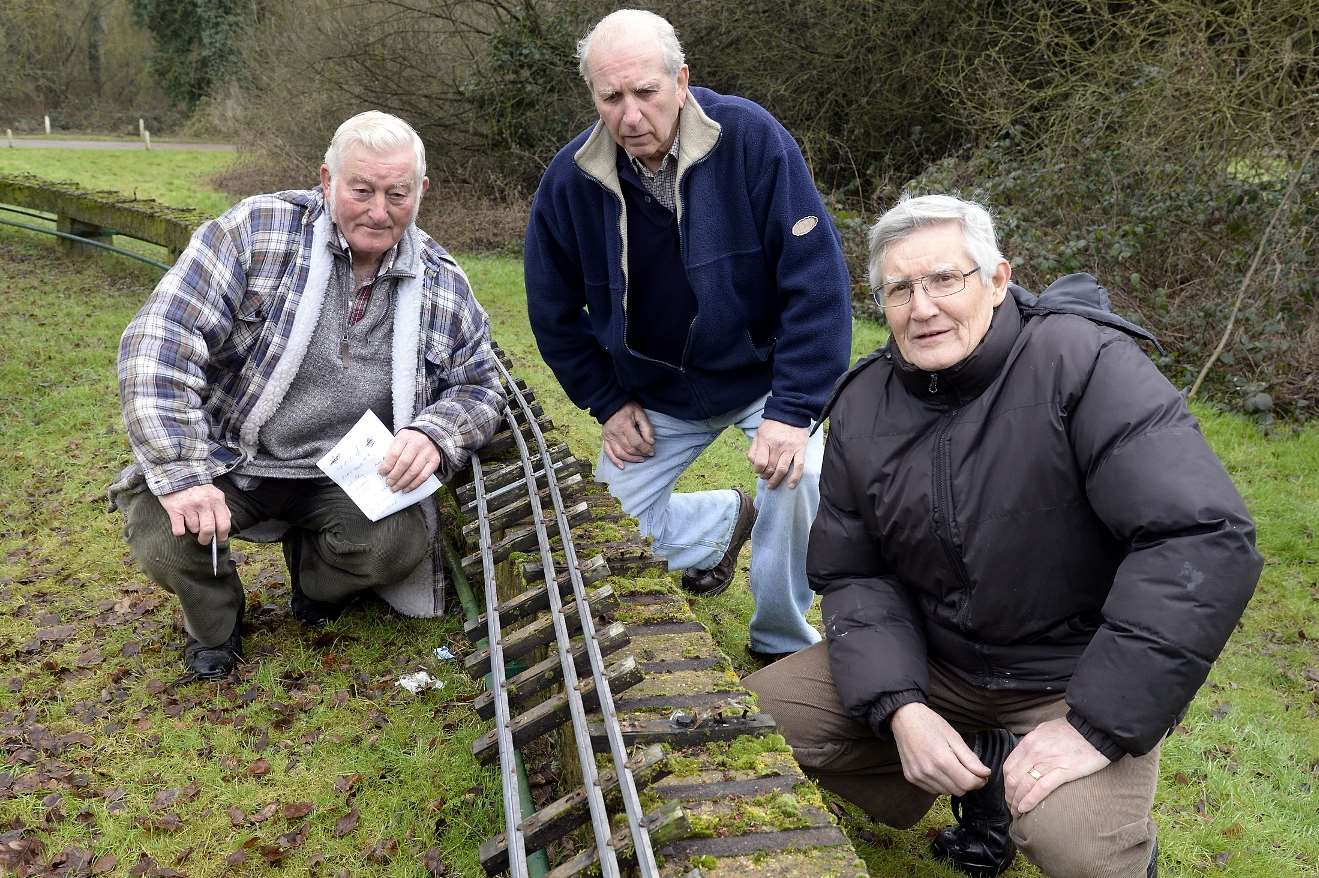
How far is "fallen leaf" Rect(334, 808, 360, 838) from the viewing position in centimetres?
336


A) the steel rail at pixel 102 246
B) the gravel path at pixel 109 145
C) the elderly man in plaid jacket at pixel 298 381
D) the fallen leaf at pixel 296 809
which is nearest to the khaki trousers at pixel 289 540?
the elderly man in plaid jacket at pixel 298 381

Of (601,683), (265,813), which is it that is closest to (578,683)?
(601,683)

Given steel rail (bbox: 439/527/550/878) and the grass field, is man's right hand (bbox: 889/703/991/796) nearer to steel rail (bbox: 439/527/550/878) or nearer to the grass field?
the grass field

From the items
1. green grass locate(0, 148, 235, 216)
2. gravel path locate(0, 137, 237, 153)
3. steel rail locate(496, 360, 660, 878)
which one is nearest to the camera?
steel rail locate(496, 360, 660, 878)

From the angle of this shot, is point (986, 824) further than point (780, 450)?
No

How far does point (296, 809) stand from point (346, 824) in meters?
0.20

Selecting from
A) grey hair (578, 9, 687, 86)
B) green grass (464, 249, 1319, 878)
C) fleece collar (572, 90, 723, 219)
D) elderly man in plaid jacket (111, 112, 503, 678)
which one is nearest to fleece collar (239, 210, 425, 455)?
elderly man in plaid jacket (111, 112, 503, 678)

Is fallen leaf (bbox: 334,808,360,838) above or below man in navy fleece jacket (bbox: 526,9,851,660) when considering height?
below

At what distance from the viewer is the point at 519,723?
9.15ft

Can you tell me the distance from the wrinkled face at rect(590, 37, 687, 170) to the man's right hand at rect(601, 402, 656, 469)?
1200mm

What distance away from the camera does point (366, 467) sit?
13.6ft

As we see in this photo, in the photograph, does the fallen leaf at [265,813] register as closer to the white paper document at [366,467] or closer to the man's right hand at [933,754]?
the white paper document at [366,467]

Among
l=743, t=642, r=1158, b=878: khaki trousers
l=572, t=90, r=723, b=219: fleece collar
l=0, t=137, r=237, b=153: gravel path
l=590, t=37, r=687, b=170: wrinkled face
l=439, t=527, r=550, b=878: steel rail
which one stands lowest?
l=439, t=527, r=550, b=878: steel rail

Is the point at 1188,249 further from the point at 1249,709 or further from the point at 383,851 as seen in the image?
the point at 383,851
